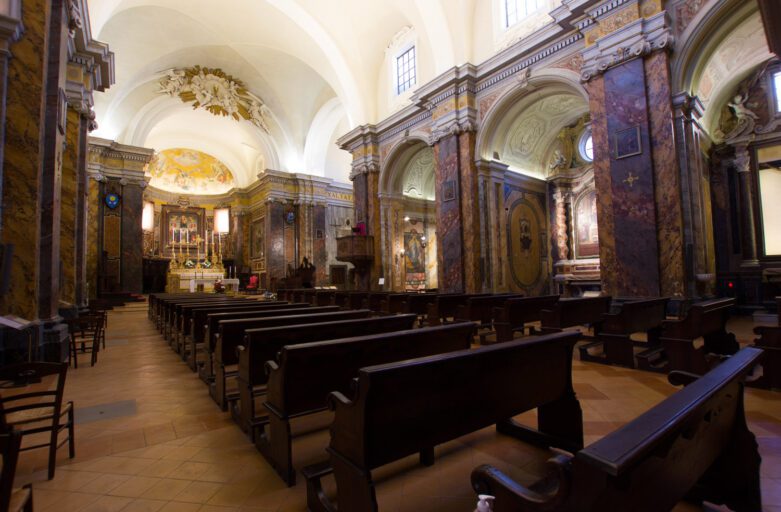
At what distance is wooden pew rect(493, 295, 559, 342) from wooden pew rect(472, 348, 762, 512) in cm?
369

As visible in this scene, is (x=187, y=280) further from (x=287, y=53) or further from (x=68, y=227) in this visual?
(x=68, y=227)

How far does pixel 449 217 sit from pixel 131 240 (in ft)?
47.7

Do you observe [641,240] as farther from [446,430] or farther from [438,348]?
[446,430]

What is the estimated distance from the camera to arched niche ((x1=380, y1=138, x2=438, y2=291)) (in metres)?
14.3

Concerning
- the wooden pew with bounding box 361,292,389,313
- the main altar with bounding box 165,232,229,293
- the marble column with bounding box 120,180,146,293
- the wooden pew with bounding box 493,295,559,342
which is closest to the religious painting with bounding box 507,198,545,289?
the wooden pew with bounding box 361,292,389,313

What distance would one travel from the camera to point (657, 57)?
723 centimetres

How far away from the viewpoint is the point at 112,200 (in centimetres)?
1731

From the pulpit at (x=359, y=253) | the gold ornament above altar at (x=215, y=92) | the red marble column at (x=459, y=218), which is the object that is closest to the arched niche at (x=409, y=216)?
the pulpit at (x=359, y=253)

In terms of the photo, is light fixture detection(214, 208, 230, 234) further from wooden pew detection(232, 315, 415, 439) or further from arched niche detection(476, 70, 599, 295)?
wooden pew detection(232, 315, 415, 439)

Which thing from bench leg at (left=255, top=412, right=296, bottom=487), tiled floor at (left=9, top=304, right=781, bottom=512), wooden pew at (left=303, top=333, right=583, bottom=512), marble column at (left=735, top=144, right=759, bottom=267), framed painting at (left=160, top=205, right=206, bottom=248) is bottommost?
tiled floor at (left=9, top=304, right=781, bottom=512)

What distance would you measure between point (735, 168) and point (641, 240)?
5336mm

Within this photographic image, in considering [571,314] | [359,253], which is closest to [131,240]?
[359,253]

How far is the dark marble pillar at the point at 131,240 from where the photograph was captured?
1734 cm

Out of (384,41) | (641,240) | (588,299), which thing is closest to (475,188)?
(641,240)
